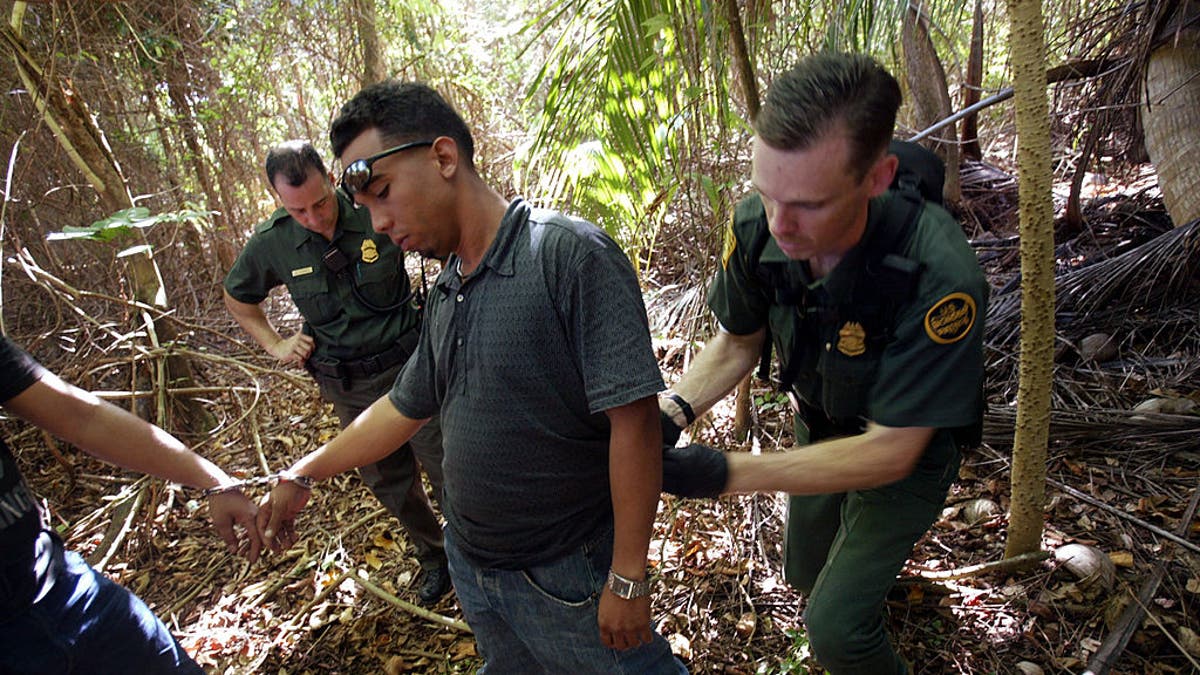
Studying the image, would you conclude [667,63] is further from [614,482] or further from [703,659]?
[703,659]

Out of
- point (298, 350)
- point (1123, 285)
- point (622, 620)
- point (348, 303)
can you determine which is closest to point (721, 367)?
point (622, 620)

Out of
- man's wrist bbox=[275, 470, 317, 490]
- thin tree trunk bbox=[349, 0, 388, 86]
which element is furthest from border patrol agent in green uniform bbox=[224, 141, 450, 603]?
thin tree trunk bbox=[349, 0, 388, 86]

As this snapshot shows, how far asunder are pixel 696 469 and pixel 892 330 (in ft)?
1.94

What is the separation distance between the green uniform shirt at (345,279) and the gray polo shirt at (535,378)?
1416mm

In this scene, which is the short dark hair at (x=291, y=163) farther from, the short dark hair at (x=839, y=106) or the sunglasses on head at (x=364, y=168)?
the short dark hair at (x=839, y=106)

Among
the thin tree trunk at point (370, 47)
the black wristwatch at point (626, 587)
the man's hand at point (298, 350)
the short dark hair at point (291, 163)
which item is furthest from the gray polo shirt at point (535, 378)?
the thin tree trunk at point (370, 47)

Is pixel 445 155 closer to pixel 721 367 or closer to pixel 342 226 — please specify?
pixel 721 367

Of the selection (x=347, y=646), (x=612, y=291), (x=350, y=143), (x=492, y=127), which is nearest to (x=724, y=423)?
(x=347, y=646)

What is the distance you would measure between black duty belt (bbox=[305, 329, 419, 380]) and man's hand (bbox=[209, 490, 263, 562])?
105 cm

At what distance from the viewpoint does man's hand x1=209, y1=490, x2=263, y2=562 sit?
195 cm

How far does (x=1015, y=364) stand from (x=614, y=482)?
9.59ft

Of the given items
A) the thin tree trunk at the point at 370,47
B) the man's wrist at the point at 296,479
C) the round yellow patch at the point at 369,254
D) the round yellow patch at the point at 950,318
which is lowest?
the man's wrist at the point at 296,479

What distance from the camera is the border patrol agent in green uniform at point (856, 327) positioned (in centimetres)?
145

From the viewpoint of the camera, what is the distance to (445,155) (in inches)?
59.4
